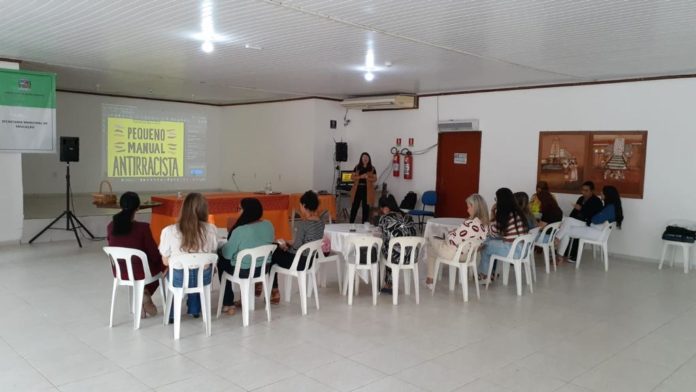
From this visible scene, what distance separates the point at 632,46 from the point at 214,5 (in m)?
4.16

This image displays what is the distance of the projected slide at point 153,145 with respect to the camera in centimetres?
1304

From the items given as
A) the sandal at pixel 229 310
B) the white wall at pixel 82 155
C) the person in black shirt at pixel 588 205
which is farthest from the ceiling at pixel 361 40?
the white wall at pixel 82 155

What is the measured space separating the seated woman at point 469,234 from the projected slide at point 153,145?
1000cm

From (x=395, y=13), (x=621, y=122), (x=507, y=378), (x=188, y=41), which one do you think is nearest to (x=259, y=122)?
(x=188, y=41)

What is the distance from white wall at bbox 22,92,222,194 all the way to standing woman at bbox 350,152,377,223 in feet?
20.2

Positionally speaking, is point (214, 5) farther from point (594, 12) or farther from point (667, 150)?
point (667, 150)

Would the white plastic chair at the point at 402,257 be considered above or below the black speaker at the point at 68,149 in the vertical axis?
below

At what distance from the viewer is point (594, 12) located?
4.23 metres

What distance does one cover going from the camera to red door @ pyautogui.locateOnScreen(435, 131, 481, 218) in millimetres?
9578

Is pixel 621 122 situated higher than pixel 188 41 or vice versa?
pixel 188 41

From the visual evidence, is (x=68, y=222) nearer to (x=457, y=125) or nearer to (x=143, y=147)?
(x=143, y=147)

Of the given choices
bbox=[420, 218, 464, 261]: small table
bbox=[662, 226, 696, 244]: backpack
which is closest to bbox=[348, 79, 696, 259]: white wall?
bbox=[662, 226, 696, 244]: backpack

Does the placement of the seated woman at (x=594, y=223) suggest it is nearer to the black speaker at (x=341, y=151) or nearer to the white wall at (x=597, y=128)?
the white wall at (x=597, y=128)

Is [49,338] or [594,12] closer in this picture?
[49,338]
